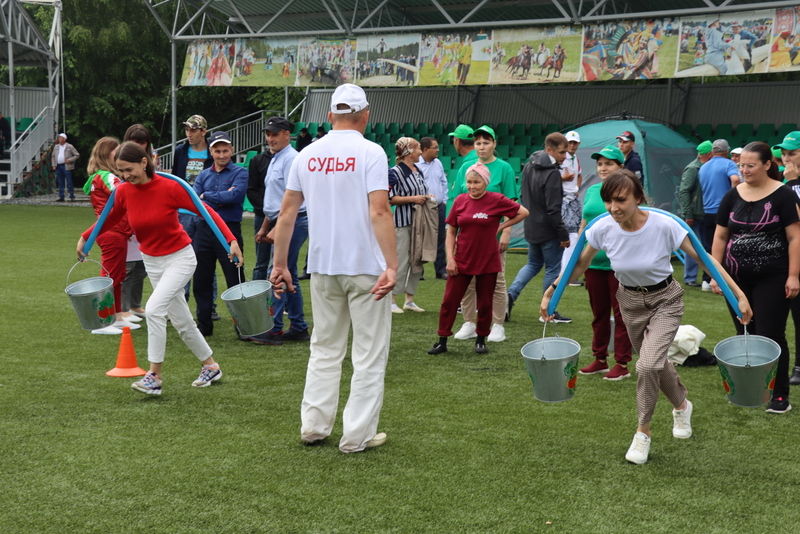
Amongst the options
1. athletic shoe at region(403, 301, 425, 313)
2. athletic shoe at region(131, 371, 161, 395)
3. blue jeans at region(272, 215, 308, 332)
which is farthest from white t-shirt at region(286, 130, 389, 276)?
athletic shoe at region(403, 301, 425, 313)

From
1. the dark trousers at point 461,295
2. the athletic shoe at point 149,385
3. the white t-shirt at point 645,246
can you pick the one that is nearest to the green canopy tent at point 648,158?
the dark trousers at point 461,295

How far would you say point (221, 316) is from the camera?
362 inches

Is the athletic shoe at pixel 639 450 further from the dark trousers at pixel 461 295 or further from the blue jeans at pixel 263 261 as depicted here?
the blue jeans at pixel 263 261

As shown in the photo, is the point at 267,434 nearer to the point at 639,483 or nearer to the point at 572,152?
the point at 639,483

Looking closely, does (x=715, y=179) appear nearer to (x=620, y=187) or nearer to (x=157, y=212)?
(x=620, y=187)

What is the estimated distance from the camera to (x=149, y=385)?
5.91 metres

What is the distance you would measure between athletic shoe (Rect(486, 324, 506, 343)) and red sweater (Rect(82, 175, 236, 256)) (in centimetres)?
287

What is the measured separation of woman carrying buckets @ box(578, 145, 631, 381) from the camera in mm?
6793

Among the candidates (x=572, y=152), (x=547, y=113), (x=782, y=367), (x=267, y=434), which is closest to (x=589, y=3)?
(x=547, y=113)

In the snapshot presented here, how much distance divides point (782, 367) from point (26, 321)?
6351 mm

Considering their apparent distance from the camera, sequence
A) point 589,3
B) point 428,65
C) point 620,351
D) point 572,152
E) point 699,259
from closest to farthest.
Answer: point 699,259
point 620,351
point 572,152
point 428,65
point 589,3

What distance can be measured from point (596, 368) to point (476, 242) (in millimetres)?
1312

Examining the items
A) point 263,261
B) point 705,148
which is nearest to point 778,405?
point 263,261

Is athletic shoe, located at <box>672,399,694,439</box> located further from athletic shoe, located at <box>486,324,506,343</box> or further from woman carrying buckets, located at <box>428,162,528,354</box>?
athletic shoe, located at <box>486,324,506,343</box>
